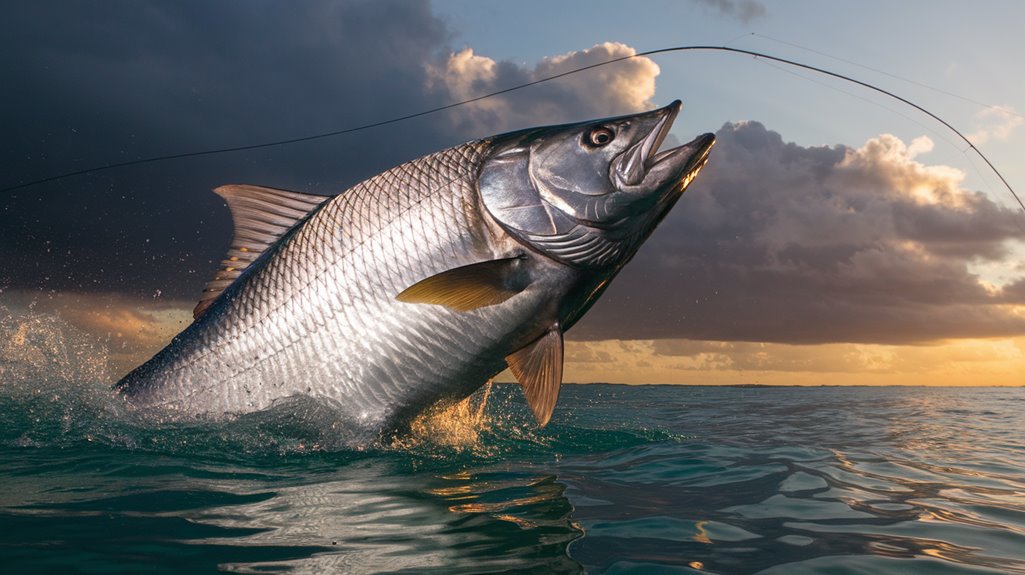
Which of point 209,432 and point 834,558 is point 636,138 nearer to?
point 834,558

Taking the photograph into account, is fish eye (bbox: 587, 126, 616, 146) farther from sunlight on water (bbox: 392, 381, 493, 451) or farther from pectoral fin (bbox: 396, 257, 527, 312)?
sunlight on water (bbox: 392, 381, 493, 451)

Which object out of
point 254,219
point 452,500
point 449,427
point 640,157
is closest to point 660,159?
point 640,157

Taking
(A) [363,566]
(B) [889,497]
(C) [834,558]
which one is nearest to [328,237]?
(A) [363,566]

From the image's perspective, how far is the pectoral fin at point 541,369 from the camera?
5480 mm

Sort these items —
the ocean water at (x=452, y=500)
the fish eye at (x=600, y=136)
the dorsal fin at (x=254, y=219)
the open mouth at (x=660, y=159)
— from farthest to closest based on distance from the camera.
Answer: the dorsal fin at (x=254, y=219) < the fish eye at (x=600, y=136) < the open mouth at (x=660, y=159) < the ocean water at (x=452, y=500)

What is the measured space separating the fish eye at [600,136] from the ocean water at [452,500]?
7.92ft

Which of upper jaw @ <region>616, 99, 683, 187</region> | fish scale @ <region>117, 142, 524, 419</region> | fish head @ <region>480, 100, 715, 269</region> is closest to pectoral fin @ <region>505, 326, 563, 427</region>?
fish scale @ <region>117, 142, 524, 419</region>

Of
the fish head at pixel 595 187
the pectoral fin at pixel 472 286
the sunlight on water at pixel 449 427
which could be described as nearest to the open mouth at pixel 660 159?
the fish head at pixel 595 187

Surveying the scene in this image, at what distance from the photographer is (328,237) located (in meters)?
5.75

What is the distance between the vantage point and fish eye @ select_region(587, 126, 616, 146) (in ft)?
17.7

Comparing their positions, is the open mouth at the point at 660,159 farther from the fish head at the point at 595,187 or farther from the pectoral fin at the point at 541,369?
the pectoral fin at the point at 541,369

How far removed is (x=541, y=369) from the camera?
18.3 ft

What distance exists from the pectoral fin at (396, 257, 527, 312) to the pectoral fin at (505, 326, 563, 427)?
0.49 metres

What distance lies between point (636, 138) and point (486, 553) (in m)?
3.20
